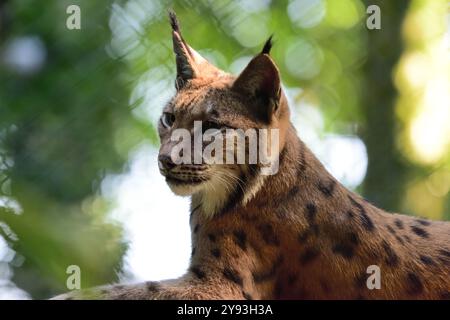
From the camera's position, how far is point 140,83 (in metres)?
3.08

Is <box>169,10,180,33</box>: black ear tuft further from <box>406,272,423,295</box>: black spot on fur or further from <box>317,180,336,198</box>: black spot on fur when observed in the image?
<box>406,272,423,295</box>: black spot on fur

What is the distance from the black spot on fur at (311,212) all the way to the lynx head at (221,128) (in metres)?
0.17

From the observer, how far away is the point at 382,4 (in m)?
3.80

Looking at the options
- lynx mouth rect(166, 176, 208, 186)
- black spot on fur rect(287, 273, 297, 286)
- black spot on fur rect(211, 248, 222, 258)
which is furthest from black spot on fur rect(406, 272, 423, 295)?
lynx mouth rect(166, 176, 208, 186)

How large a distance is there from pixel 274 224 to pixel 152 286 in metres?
0.42

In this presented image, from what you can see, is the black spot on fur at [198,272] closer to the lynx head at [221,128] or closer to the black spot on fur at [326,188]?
the lynx head at [221,128]

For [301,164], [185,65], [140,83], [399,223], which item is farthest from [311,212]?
[140,83]

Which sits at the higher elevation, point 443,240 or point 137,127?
point 137,127

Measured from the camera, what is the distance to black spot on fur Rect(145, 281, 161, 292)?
225cm

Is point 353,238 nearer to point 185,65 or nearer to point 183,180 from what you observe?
point 183,180

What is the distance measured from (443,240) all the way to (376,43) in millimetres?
1456

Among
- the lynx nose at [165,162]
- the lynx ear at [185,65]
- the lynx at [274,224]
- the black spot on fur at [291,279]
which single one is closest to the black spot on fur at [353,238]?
the lynx at [274,224]
